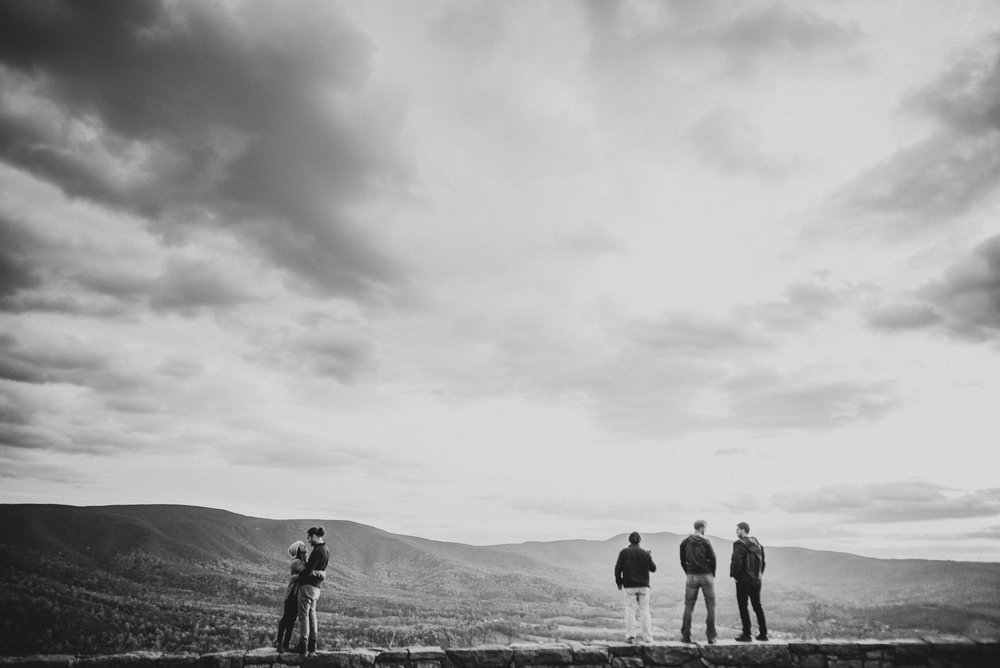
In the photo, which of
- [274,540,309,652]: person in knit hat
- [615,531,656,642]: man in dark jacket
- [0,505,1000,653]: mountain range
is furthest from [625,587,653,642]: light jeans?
[0,505,1000,653]: mountain range

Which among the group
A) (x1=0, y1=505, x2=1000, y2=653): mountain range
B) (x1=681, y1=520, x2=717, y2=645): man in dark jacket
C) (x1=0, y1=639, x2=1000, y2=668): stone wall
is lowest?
(x1=0, y1=505, x2=1000, y2=653): mountain range

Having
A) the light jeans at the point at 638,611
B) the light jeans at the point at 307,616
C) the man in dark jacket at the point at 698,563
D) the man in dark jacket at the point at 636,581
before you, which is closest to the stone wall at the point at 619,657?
the light jeans at the point at 307,616

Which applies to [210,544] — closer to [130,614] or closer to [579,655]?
[130,614]

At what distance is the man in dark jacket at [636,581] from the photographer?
1067 cm

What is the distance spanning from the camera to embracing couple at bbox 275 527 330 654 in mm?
10062

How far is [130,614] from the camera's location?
6475 centimetres

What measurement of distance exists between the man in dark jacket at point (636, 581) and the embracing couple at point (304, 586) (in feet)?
20.7

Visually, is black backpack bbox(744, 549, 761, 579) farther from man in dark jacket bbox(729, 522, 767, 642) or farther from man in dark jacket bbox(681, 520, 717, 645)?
man in dark jacket bbox(681, 520, 717, 645)

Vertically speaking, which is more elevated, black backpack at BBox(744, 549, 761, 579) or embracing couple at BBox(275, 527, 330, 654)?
black backpack at BBox(744, 549, 761, 579)

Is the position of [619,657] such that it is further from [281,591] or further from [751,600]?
[281,591]

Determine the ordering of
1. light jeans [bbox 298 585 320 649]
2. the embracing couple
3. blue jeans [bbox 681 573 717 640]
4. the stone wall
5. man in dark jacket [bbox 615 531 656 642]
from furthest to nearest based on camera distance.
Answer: man in dark jacket [bbox 615 531 656 642], blue jeans [bbox 681 573 717 640], the embracing couple, light jeans [bbox 298 585 320 649], the stone wall

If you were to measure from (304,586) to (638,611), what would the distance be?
7.26 meters

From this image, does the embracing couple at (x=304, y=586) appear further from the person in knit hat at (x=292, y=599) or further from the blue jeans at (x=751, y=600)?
the blue jeans at (x=751, y=600)

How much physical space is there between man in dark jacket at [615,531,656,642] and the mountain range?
19428 millimetres
